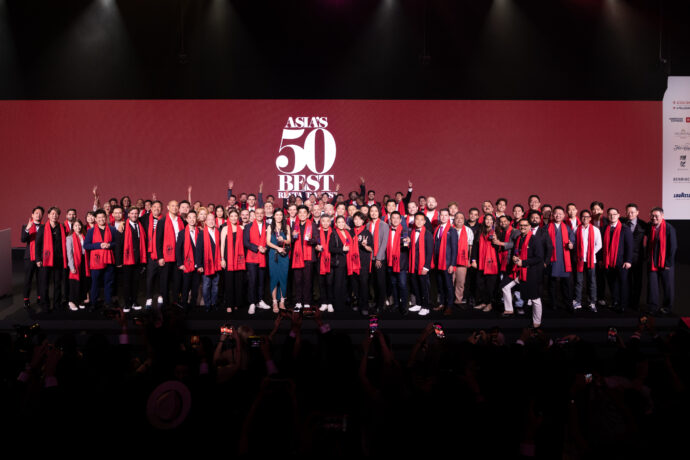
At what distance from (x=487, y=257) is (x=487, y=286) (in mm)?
471

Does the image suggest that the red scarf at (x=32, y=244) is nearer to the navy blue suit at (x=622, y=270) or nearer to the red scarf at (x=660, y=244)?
the navy blue suit at (x=622, y=270)

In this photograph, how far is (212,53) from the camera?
11.1 meters

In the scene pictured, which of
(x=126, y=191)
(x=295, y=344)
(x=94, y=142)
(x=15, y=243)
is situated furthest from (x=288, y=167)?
(x=295, y=344)

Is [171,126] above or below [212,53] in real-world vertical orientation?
below

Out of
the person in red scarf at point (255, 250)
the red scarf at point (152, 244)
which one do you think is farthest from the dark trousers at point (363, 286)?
the red scarf at point (152, 244)

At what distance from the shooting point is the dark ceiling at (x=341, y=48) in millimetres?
11047

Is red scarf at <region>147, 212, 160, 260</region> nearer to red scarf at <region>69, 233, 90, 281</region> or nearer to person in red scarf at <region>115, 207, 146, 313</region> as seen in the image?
person in red scarf at <region>115, 207, 146, 313</region>

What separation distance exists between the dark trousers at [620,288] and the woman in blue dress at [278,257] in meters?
5.10

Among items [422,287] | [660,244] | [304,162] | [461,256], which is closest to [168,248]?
[422,287]

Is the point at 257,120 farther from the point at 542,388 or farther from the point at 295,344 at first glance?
the point at 542,388

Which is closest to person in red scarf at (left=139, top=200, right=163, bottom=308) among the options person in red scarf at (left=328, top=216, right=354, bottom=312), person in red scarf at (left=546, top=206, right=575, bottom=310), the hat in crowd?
person in red scarf at (left=328, top=216, right=354, bottom=312)

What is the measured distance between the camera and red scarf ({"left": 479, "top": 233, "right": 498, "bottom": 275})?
718 cm

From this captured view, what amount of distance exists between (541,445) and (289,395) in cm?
154

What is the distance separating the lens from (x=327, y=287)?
7.30 meters
